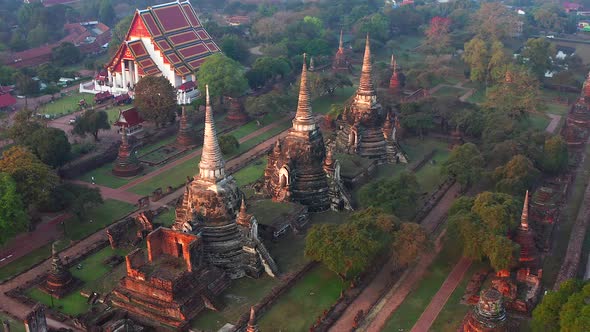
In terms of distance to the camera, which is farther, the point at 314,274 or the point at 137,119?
the point at 137,119

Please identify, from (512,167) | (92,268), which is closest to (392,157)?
(512,167)

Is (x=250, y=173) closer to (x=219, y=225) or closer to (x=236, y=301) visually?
(x=219, y=225)

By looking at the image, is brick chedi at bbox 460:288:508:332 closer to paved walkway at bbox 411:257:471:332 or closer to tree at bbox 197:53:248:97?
paved walkway at bbox 411:257:471:332

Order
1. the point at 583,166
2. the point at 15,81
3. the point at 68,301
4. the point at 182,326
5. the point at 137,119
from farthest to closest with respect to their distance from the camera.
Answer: the point at 15,81 < the point at 137,119 < the point at 583,166 < the point at 68,301 < the point at 182,326

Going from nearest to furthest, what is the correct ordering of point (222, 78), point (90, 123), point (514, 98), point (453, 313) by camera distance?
1. point (453, 313)
2. point (90, 123)
3. point (514, 98)
4. point (222, 78)

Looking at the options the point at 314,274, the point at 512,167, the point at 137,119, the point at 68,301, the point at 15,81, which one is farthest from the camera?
the point at 15,81

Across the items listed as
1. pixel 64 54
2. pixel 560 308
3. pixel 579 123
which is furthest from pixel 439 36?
pixel 560 308

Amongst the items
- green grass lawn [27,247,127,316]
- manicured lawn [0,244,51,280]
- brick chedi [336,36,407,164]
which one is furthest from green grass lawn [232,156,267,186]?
manicured lawn [0,244,51,280]

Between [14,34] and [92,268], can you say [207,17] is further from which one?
[92,268]
